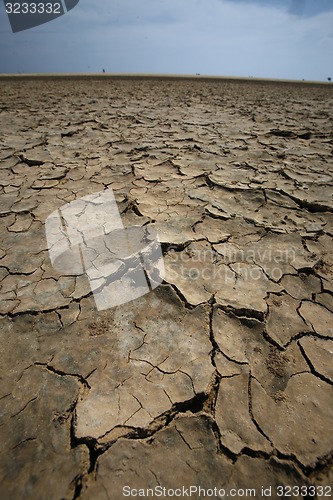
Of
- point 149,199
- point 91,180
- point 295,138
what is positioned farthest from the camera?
point 295,138

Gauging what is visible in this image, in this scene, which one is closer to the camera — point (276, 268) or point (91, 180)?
point (276, 268)

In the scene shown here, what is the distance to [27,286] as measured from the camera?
160 centimetres

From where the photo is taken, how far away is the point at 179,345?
1.30m

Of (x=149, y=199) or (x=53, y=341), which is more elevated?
(x=149, y=199)

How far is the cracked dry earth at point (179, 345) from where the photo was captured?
0.94 metres

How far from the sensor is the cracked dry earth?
0.94 metres

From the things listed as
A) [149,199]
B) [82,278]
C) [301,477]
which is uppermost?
[149,199]

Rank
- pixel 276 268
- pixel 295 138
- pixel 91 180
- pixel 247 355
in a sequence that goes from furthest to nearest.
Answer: pixel 295 138 < pixel 91 180 < pixel 276 268 < pixel 247 355

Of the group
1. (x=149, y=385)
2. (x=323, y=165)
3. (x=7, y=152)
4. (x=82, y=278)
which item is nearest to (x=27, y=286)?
(x=82, y=278)

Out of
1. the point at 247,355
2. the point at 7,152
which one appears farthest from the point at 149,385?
the point at 7,152

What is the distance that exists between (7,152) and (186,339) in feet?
11.2

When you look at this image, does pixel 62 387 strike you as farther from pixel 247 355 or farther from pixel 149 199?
pixel 149 199

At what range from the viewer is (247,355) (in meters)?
1.26

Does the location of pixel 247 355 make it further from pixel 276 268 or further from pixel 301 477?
pixel 276 268
